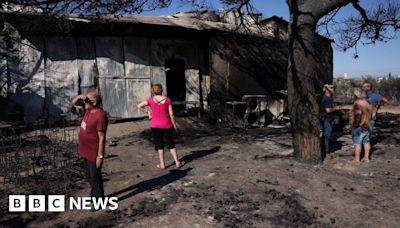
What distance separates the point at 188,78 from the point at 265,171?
Result: 8.26 m

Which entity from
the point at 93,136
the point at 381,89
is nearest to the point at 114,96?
the point at 93,136

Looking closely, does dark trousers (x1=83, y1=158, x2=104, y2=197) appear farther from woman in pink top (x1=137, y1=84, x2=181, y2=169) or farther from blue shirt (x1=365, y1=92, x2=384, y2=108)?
blue shirt (x1=365, y1=92, x2=384, y2=108)

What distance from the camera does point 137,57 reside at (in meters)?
13.7

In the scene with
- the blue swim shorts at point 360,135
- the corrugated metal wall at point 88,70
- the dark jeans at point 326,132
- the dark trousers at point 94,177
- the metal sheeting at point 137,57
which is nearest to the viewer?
the dark trousers at point 94,177

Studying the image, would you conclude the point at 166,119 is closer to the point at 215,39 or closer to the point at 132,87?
the point at 132,87

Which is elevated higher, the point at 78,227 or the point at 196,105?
the point at 196,105

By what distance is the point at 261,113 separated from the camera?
47.1 feet

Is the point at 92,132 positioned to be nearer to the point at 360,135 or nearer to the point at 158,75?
the point at 360,135

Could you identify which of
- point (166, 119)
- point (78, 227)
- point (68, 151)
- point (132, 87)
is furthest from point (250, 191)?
point (132, 87)

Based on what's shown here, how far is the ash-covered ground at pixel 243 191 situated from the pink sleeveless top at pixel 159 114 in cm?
87

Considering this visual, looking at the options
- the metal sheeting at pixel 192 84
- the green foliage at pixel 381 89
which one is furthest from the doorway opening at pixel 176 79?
the green foliage at pixel 381 89

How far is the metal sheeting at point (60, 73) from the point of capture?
482 inches

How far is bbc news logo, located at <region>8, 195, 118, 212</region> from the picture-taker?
529 centimetres

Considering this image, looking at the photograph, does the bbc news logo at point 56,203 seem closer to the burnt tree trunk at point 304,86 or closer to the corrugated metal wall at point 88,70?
the burnt tree trunk at point 304,86
